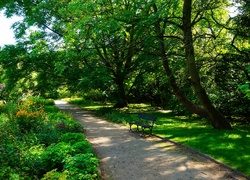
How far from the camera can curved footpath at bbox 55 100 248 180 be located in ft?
19.6

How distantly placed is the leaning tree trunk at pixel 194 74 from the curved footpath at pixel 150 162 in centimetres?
294

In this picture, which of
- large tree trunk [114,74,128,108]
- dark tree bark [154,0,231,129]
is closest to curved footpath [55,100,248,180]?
dark tree bark [154,0,231,129]

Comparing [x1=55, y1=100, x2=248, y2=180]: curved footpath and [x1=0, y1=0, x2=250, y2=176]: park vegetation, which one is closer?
[x1=55, y1=100, x2=248, y2=180]: curved footpath

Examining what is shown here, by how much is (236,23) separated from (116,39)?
18.0 feet

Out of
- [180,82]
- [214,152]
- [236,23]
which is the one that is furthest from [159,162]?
[180,82]

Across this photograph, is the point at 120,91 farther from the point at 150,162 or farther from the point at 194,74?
the point at 150,162

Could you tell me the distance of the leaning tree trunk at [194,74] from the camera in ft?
33.2

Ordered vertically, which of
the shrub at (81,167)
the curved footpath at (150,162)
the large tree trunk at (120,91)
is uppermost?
the large tree trunk at (120,91)

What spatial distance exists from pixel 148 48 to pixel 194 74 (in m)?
4.50

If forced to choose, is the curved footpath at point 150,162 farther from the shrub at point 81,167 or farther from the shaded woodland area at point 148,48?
the shaded woodland area at point 148,48

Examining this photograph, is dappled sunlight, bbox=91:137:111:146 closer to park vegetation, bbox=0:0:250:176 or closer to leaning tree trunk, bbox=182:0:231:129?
park vegetation, bbox=0:0:250:176

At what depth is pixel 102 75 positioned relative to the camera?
17.3m

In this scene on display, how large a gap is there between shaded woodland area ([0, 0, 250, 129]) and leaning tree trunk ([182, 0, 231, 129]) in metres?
0.04

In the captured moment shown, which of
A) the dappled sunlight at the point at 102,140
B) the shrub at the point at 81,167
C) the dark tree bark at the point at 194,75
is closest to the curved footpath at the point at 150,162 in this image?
the dappled sunlight at the point at 102,140
